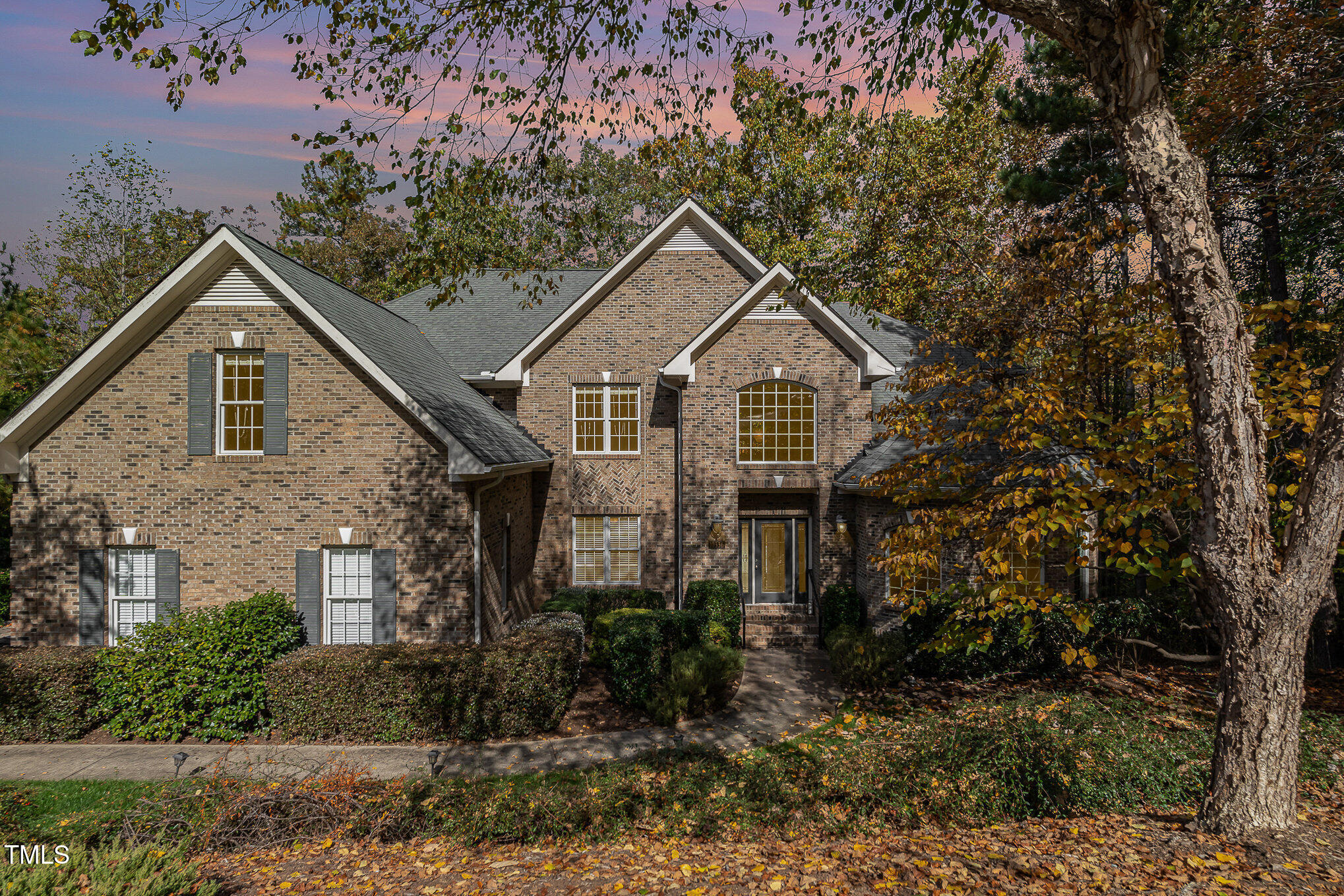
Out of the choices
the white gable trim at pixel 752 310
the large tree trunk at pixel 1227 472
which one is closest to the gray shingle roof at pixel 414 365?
the white gable trim at pixel 752 310

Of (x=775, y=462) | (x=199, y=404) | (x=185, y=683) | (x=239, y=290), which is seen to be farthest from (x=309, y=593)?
(x=775, y=462)

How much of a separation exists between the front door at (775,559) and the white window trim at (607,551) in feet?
8.28

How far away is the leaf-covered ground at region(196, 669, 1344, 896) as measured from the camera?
4949mm

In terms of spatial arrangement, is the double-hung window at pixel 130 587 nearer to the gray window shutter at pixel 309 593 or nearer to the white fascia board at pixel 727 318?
the gray window shutter at pixel 309 593

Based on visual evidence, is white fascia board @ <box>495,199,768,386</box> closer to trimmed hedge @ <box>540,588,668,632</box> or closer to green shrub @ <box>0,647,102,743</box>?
trimmed hedge @ <box>540,588,668,632</box>

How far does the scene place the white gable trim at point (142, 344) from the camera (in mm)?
10883

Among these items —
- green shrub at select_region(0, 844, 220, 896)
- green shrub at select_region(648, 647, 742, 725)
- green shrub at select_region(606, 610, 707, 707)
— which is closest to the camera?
green shrub at select_region(0, 844, 220, 896)

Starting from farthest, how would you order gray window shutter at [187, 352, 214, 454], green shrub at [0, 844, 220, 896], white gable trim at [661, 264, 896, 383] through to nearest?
1. white gable trim at [661, 264, 896, 383]
2. gray window shutter at [187, 352, 214, 454]
3. green shrub at [0, 844, 220, 896]

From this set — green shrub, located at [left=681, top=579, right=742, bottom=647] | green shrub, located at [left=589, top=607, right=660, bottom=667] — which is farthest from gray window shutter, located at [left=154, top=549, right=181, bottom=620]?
green shrub, located at [left=681, top=579, right=742, bottom=647]

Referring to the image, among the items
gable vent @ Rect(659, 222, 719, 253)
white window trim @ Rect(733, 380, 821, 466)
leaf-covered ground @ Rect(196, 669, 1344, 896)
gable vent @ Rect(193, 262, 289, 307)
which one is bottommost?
leaf-covered ground @ Rect(196, 669, 1344, 896)

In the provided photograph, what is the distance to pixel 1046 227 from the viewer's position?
10.9 metres

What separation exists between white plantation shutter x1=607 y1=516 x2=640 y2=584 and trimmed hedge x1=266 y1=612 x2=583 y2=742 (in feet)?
21.3

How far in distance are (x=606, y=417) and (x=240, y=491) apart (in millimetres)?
7827

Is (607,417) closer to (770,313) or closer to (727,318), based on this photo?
(727,318)
